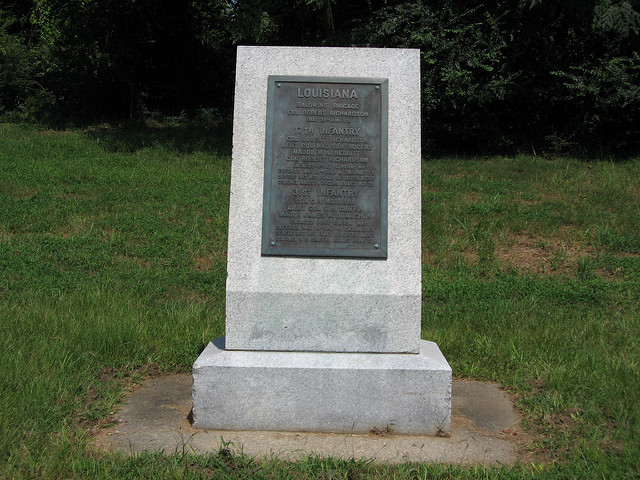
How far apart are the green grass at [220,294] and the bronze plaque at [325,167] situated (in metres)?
1.26

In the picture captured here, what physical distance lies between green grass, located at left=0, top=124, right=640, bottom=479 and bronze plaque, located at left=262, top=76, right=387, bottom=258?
4.14 feet

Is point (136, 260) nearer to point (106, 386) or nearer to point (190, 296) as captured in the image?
point (190, 296)

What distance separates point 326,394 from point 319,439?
25 cm

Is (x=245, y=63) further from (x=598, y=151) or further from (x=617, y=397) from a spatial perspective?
(x=598, y=151)

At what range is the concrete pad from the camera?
3479 millimetres

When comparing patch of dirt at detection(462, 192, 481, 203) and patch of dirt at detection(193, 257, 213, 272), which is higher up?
patch of dirt at detection(462, 192, 481, 203)

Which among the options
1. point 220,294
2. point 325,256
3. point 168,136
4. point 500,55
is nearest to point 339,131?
point 325,256

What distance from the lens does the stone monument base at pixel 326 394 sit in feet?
12.4

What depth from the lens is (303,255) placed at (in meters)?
3.88

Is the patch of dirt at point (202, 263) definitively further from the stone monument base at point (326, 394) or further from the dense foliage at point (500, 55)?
the dense foliage at point (500, 55)

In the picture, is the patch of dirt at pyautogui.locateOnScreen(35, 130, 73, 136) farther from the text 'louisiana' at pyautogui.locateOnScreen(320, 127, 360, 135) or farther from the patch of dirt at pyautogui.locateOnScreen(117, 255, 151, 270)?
the text 'louisiana' at pyautogui.locateOnScreen(320, 127, 360, 135)

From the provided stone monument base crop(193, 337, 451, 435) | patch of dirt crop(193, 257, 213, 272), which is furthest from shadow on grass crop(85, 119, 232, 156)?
stone monument base crop(193, 337, 451, 435)

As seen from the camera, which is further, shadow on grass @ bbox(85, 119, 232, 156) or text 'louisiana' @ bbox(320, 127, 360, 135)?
shadow on grass @ bbox(85, 119, 232, 156)

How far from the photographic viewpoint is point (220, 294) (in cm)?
688
